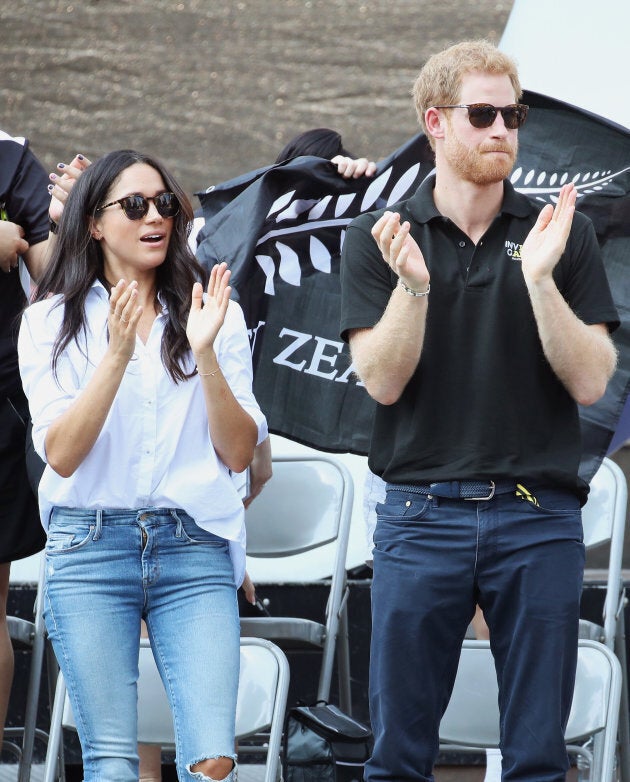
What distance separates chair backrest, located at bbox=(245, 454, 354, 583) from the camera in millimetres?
4180

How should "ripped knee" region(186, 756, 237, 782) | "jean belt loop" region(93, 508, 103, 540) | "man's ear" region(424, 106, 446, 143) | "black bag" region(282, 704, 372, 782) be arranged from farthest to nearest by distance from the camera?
"black bag" region(282, 704, 372, 782), "man's ear" region(424, 106, 446, 143), "jean belt loop" region(93, 508, 103, 540), "ripped knee" region(186, 756, 237, 782)

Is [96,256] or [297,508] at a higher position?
[96,256]

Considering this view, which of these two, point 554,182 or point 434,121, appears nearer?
point 434,121

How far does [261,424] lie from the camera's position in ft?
9.77

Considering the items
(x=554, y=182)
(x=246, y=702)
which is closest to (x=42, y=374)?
(x=246, y=702)

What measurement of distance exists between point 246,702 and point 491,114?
1.59m

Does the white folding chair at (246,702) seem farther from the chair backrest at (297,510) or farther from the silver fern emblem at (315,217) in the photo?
the silver fern emblem at (315,217)

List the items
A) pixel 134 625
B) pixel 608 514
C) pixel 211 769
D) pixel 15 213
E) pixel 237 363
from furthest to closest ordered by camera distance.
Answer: pixel 608 514 → pixel 15 213 → pixel 237 363 → pixel 134 625 → pixel 211 769

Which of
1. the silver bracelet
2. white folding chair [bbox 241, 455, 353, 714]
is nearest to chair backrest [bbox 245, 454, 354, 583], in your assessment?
white folding chair [bbox 241, 455, 353, 714]

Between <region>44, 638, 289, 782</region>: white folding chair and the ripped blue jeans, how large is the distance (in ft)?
1.21

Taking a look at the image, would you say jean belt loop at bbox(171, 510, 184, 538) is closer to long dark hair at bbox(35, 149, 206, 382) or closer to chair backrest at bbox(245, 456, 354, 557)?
long dark hair at bbox(35, 149, 206, 382)

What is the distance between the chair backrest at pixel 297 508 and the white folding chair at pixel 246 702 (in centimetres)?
104

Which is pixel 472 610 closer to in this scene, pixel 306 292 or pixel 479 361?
pixel 479 361

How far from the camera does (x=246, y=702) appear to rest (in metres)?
3.09
